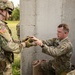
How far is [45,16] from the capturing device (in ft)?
20.7

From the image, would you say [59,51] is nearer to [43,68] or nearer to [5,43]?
[43,68]

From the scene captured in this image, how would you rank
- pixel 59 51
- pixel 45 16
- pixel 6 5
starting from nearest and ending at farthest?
pixel 6 5 < pixel 59 51 < pixel 45 16

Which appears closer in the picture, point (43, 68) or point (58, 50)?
point (58, 50)

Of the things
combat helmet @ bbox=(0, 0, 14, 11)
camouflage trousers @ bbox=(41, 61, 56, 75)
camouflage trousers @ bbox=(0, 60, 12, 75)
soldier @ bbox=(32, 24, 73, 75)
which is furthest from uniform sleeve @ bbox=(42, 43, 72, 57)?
combat helmet @ bbox=(0, 0, 14, 11)

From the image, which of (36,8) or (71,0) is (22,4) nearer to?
(36,8)

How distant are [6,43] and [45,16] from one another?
1757 mm

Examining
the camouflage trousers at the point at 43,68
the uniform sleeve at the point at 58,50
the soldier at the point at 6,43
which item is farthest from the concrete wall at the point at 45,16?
the soldier at the point at 6,43

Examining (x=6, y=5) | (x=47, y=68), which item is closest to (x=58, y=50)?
(x=47, y=68)

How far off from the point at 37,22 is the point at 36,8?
0.93ft

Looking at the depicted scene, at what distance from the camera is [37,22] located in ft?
20.9

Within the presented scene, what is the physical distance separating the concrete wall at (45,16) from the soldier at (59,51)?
0.55 metres

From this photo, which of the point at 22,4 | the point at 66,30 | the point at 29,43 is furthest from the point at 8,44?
the point at 22,4

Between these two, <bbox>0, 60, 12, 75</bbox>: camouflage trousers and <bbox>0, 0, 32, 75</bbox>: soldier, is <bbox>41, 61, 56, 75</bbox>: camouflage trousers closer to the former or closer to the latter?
<bbox>0, 0, 32, 75</bbox>: soldier

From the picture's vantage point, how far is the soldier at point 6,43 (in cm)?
473
